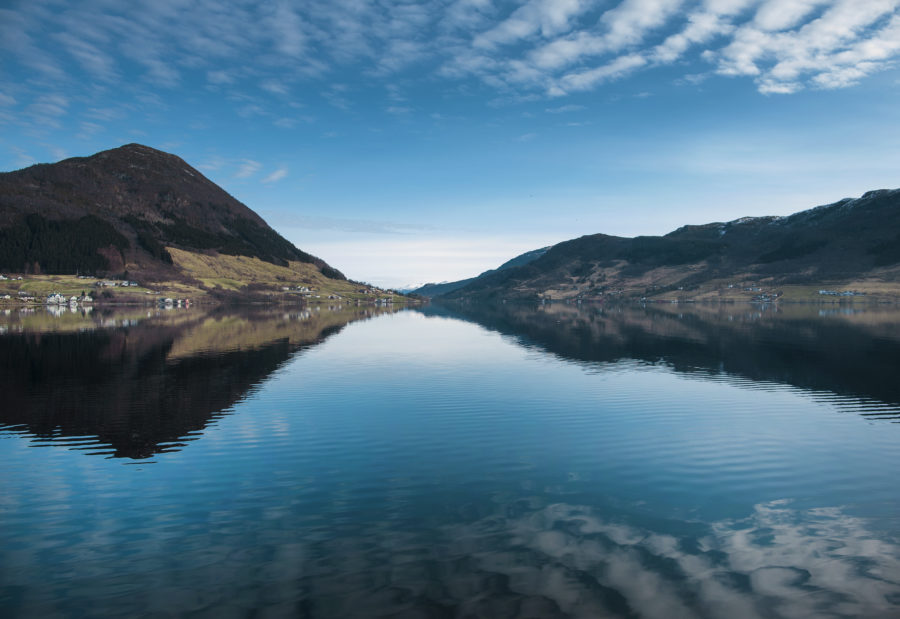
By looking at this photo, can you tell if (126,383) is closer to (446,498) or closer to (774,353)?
(446,498)

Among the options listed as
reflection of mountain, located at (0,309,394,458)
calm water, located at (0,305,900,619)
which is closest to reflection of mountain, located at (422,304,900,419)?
calm water, located at (0,305,900,619)

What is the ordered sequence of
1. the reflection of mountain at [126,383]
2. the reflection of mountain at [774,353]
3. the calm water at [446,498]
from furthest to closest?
the reflection of mountain at [774,353]
the reflection of mountain at [126,383]
the calm water at [446,498]

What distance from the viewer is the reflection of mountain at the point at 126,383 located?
3316cm

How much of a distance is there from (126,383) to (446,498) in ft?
135

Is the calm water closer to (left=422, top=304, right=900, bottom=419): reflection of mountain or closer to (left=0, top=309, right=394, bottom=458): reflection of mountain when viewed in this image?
(left=0, top=309, right=394, bottom=458): reflection of mountain

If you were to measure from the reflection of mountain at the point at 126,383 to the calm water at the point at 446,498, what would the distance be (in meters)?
0.38

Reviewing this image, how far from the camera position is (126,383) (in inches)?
1923

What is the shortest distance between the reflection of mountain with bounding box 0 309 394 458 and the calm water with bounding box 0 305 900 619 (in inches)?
15.1

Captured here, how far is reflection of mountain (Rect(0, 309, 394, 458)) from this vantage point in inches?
1305

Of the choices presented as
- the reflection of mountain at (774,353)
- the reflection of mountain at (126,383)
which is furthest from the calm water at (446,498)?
the reflection of mountain at (774,353)

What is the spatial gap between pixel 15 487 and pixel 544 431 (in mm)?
28508

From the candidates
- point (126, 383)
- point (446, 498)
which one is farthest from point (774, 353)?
point (126, 383)

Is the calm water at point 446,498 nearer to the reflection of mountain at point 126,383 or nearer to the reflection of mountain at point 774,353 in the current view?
the reflection of mountain at point 126,383

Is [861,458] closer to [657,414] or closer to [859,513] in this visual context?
[859,513]
